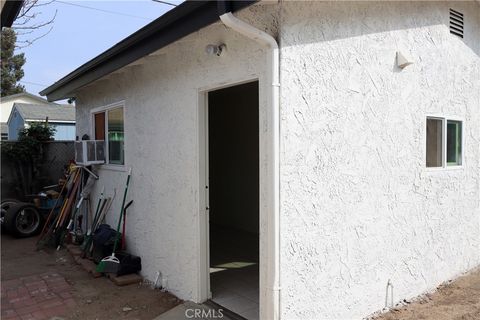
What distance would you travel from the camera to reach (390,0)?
4.30m

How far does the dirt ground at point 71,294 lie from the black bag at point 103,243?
12.5 inches

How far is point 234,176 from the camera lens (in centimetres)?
872

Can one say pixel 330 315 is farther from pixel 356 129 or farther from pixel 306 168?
pixel 356 129

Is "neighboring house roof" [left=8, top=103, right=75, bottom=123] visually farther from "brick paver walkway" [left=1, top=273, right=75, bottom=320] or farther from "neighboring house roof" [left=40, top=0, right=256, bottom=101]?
"brick paver walkway" [left=1, top=273, right=75, bottom=320]

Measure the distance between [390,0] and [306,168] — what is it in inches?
89.9

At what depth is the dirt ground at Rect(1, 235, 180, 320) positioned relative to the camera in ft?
14.6

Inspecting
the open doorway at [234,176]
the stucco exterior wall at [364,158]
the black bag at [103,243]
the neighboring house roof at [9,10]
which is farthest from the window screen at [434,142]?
the neighboring house roof at [9,10]

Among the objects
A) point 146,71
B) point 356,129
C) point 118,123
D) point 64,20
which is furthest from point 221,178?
point 356,129

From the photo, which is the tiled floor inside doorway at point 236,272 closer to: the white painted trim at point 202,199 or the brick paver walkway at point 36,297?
the white painted trim at point 202,199

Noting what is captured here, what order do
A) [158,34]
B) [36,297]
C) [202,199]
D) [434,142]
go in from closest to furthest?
[158,34] < [202,199] < [36,297] < [434,142]

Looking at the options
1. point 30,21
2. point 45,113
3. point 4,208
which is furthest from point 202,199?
point 45,113

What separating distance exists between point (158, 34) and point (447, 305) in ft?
15.2

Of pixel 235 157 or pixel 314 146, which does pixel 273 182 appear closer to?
pixel 314 146

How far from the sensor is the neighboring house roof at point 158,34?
3195 millimetres
